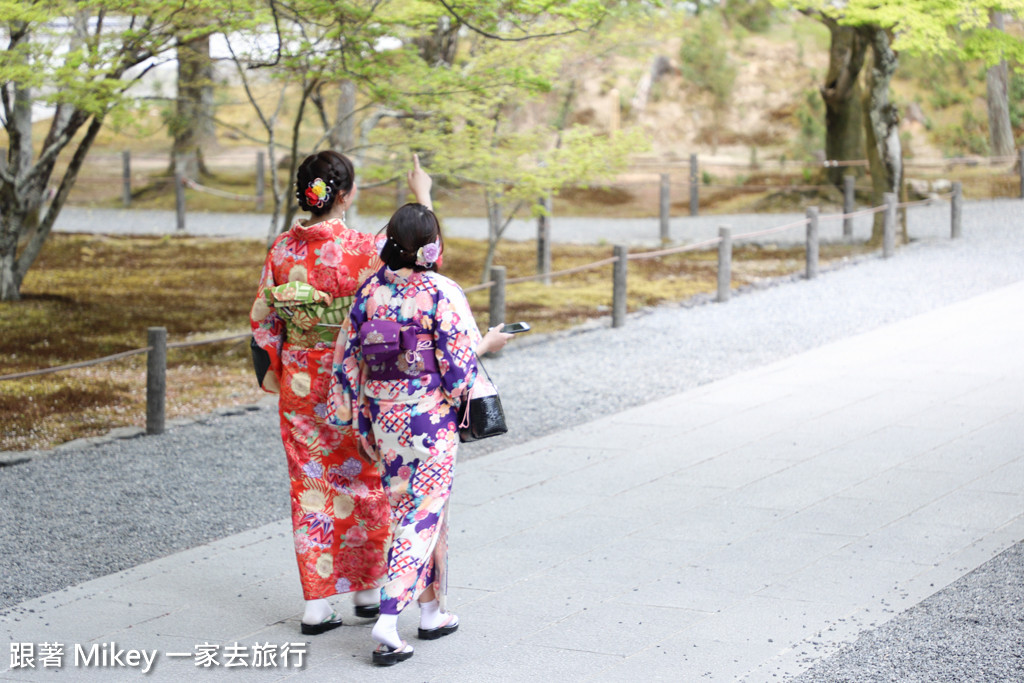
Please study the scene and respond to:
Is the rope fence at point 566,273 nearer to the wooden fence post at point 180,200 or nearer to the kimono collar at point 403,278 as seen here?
the kimono collar at point 403,278

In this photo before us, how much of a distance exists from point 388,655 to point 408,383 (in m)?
0.86

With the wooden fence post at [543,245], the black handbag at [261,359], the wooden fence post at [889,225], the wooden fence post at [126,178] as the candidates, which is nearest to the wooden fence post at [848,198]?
the wooden fence post at [889,225]

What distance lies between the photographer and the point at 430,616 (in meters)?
3.81

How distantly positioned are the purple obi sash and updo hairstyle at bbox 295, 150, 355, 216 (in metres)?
0.50

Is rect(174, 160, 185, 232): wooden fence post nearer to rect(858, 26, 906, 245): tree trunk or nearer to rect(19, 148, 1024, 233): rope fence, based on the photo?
rect(19, 148, 1024, 233): rope fence

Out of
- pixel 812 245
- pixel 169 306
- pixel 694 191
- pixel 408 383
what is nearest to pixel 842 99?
pixel 694 191

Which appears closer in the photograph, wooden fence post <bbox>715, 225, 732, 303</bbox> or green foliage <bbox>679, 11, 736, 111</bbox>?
wooden fence post <bbox>715, 225, 732, 303</bbox>

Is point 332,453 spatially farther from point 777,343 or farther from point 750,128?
point 750,128

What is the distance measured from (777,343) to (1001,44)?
5.30m

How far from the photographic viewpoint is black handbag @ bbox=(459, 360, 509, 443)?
3648mm

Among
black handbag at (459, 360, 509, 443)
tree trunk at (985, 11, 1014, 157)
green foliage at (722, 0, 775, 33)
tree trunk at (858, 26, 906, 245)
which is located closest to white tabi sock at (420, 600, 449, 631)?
black handbag at (459, 360, 509, 443)

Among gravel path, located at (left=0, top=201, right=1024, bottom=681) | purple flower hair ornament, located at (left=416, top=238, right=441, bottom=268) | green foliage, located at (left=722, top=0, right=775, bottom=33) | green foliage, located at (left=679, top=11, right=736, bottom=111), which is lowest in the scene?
gravel path, located at (left=0, top=201, right=1024, bottom=681)

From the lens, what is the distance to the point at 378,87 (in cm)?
856

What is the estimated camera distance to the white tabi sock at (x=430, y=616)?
380cm
